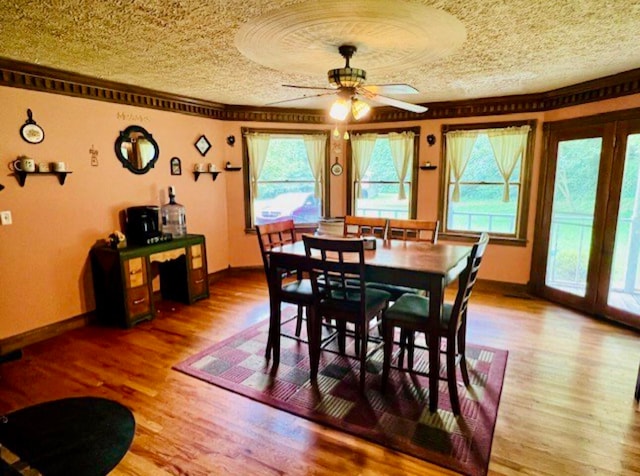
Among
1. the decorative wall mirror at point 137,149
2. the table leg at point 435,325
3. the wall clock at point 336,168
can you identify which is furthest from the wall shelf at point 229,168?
the table leg at point 435,325

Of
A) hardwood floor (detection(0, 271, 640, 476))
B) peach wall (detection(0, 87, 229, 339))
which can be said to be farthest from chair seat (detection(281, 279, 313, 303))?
peach wall (detection(0, 87, 229, 339))

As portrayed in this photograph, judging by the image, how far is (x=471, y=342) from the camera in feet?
11.4

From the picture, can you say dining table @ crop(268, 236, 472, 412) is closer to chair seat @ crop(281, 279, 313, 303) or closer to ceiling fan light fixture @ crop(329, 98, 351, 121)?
chair seat @ crop(281, 279, 313, 303)

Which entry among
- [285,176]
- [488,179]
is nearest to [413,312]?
[488,179]

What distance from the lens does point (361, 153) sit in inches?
223

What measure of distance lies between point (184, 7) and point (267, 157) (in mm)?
3488

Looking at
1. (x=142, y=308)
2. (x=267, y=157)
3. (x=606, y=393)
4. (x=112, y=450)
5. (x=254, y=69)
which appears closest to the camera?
(x=112, y=450)

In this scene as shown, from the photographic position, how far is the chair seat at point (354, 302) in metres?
2.65

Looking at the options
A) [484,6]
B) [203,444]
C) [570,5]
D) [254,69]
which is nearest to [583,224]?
[570,5]

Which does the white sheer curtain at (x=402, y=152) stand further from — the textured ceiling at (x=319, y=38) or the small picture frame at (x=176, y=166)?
the small picture frame at (x=176, y=166)

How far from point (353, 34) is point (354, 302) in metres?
1.72

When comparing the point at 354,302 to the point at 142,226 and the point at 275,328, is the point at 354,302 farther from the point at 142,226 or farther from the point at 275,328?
the point at 142,226

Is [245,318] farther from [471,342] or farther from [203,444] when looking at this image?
[471,342]

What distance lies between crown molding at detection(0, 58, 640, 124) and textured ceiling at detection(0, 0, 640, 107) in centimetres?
15
